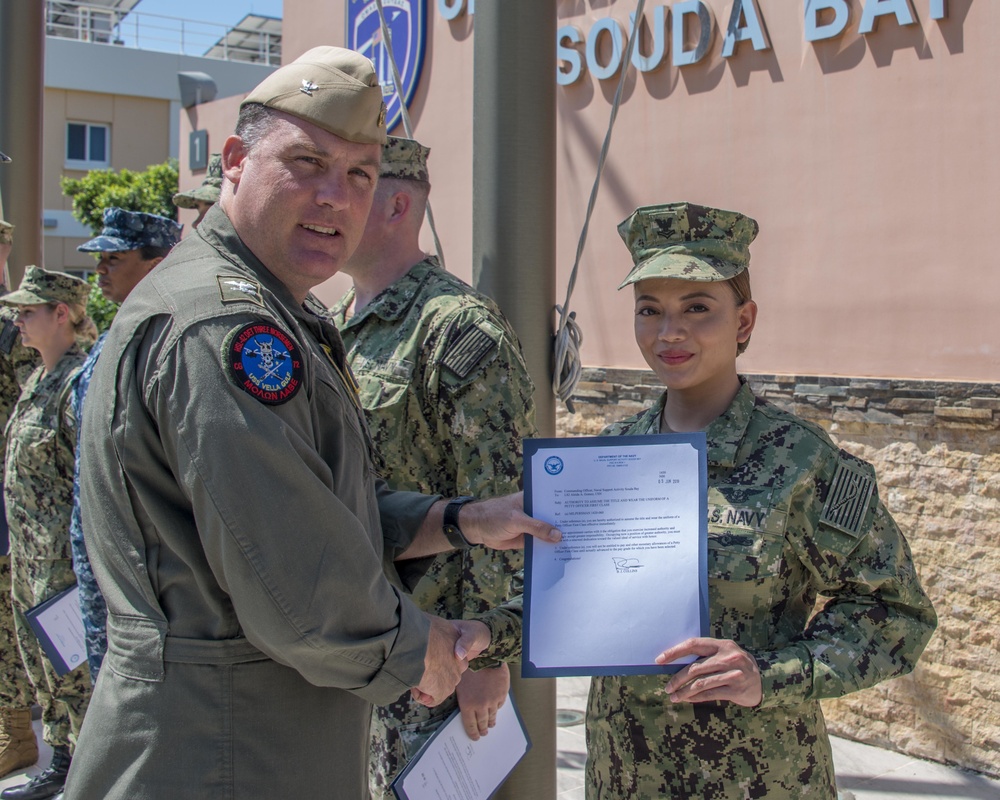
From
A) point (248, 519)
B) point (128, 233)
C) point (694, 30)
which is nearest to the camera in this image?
point (248, 519)

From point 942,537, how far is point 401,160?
2.90 meters

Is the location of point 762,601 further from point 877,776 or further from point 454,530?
point 877,776

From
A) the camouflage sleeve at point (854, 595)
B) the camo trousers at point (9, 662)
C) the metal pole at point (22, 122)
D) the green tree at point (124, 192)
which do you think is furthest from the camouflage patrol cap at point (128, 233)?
the green tree at point (124, 192)

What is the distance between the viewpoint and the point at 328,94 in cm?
173

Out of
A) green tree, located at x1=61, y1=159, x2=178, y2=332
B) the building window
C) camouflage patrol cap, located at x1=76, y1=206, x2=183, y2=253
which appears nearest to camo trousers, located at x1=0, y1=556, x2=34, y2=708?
camouflage patrol cap, located at x1=76, y1=206, x2=183, y2=253

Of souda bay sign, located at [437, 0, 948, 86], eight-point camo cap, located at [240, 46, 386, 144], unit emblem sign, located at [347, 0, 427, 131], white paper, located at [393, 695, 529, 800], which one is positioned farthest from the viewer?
unit emblem sign, located at [347, 0, 427, 131]

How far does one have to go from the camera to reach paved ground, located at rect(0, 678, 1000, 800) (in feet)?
13.6

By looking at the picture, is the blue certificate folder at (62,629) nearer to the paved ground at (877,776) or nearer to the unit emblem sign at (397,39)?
the paved ground at (877,776)

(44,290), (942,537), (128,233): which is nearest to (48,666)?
(44,290)

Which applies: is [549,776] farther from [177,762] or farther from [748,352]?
[748,352]

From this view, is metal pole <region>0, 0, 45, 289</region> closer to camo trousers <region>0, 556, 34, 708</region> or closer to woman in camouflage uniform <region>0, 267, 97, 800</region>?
woman in camouflage uniform <region>0, 267, 97, 800</region>

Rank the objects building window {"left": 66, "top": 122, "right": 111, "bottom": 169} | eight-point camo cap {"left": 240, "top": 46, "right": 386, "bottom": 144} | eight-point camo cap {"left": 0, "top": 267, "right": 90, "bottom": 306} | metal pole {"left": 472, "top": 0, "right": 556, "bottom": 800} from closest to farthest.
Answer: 1. eight-point camo cap {"left": 240, "top": 46, "right": 386, "bottom": 144}
2. metal pole {"left": 472, "top": 0, "right": 556, "bottom": 800}
3. eight-point camo cap {"left": 0, "top": 267, "right": 90, "bottom": 306}
4. building window {"left": 66, "top": 122, "right": 111, "bottom": 169}

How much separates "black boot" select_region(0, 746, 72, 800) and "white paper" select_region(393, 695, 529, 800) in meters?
2.77

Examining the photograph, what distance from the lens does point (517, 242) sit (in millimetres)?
2990
